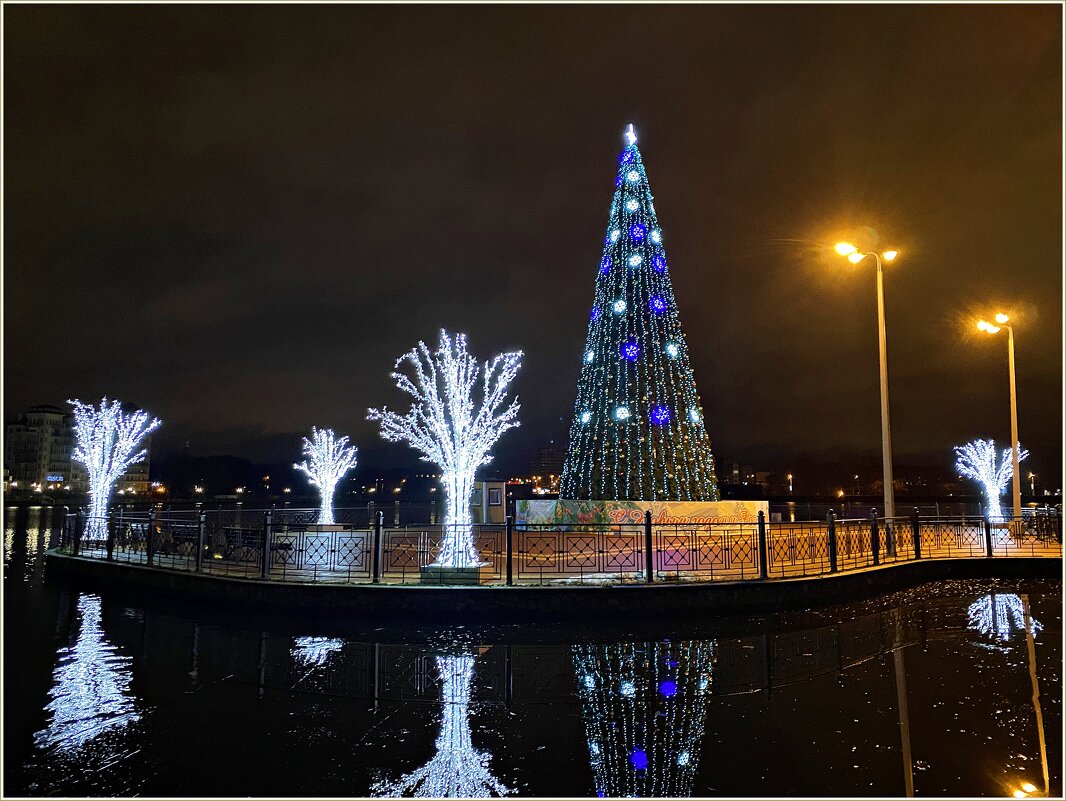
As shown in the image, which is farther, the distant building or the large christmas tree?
the distant building

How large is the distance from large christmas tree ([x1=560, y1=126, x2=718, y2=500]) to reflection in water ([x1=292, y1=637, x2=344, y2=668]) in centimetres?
1085

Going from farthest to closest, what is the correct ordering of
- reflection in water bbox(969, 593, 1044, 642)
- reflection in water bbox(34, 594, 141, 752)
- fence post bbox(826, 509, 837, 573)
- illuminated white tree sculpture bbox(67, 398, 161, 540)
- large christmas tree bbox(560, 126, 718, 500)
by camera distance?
illuminated white tree sculpture bbox(67, 398, 161, 540)
large christmas tree bbox(560, 126, 718, 500)
fence post bbox(826, 509, 837, 573)
reflection in water bbox(969, 593, 1044, 642)
reflection in water bbox(34, 594, 141, 752)

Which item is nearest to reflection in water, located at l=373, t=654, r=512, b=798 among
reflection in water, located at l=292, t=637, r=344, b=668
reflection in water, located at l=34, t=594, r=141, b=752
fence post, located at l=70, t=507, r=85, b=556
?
reflection in water, located at l=292, t=637, r=344, b=668

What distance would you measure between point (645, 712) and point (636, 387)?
13.3 metres

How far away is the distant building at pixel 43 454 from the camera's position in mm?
109113

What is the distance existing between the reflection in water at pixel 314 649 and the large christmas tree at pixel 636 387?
1085cm

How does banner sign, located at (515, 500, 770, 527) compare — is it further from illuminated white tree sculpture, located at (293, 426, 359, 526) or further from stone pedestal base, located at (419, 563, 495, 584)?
illuminated white tree sculpture, located at (293, 426, 359, 526)

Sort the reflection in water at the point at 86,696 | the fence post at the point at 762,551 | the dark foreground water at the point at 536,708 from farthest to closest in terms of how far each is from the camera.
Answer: the fence post at the point at 762,551
the reflection in water at the point at 86,696
the dark foreground water at the point at 536,708

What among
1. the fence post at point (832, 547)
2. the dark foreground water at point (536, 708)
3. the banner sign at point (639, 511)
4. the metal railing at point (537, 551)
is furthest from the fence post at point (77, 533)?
the fence post at point (832, 547)

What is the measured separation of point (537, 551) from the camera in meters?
15.6

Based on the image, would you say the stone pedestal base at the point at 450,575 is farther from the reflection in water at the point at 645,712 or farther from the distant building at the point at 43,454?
the distant building at the point at 43,454

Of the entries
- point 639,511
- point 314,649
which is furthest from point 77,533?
point 639,511

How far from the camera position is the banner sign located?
56.1 feet

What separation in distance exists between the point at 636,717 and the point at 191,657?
19.8 ft
